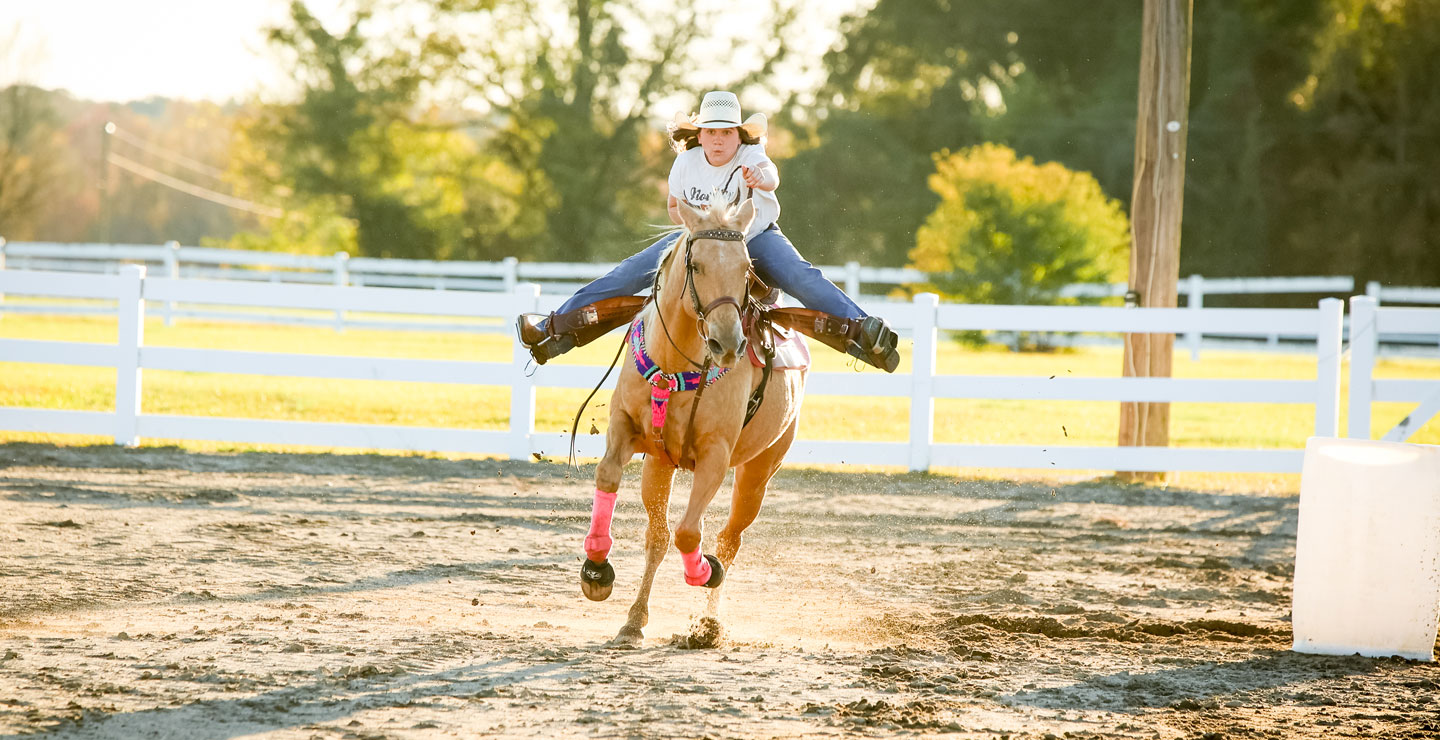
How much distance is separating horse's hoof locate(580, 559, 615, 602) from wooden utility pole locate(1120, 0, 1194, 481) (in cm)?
709

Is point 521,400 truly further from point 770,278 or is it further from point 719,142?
point 719,142

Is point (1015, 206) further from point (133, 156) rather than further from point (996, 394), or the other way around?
point (133, 156)

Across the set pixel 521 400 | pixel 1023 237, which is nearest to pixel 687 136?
pixel 521 400

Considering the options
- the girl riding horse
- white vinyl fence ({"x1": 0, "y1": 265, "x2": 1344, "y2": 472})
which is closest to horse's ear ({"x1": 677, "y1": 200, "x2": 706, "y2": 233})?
the girl riding horse

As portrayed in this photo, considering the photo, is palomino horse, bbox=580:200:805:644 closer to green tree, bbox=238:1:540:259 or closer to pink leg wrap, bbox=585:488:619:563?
pink leg wrap, bbox=585:488:619:563

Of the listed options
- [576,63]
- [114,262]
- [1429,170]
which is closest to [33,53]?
[114,262]

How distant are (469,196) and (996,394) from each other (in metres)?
31.3

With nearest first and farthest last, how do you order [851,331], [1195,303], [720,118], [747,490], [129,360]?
[720,118] → [851,331] → [747,490] → [129,360] → [1195,303]

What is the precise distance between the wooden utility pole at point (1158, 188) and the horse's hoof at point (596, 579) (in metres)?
7.09

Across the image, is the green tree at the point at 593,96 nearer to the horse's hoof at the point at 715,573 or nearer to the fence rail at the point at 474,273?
the fence rail at the point at 474,273

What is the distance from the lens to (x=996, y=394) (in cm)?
1144

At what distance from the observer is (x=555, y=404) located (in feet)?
52.7

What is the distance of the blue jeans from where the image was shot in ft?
21.1

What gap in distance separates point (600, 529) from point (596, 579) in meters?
0.23
